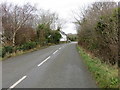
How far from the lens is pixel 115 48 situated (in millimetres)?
12133

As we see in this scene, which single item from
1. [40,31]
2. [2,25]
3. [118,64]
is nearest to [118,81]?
[118,64]

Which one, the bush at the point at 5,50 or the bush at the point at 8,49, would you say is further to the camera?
the bush at the point at 8,49

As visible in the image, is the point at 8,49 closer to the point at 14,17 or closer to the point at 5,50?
the point at 5,50

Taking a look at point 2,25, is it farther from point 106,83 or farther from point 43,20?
point 43,20

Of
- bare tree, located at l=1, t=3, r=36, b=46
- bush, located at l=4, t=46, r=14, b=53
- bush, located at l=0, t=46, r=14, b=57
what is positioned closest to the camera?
bush, located at l=0, t=46, r=14, b=57

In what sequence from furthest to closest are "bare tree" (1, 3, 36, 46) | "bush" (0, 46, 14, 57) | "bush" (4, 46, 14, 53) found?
"bare tree" (1, 3, 36, 46) < "bush" (4, 46, 14, 53) < "bush" (0, 46, 14, 57)

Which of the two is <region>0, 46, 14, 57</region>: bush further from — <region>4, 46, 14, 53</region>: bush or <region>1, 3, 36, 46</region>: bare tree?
<region>1, 3, 36, 46</region>: bare tree

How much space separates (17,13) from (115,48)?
2635 cm

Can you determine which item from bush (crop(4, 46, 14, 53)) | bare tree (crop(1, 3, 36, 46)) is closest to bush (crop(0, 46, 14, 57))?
bush (crop(4, 46, 14, 53))

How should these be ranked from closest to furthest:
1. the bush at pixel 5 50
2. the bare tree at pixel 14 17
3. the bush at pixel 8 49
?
the bush at pixel 5 50
the bush at pixel 8 49
the bare tree at pixel 14 17

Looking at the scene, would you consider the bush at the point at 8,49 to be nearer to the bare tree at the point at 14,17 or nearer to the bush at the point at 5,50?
the bush at the point at 5,50

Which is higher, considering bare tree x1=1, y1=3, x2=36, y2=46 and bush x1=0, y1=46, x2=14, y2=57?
bare tree x1=1, y1=3, x2=36, y2=46

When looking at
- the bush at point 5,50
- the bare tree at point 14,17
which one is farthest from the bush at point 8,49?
the bare tree at point 14,17

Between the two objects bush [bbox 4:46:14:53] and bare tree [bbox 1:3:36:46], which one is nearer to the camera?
bush [bbox 4:46:14:53]
